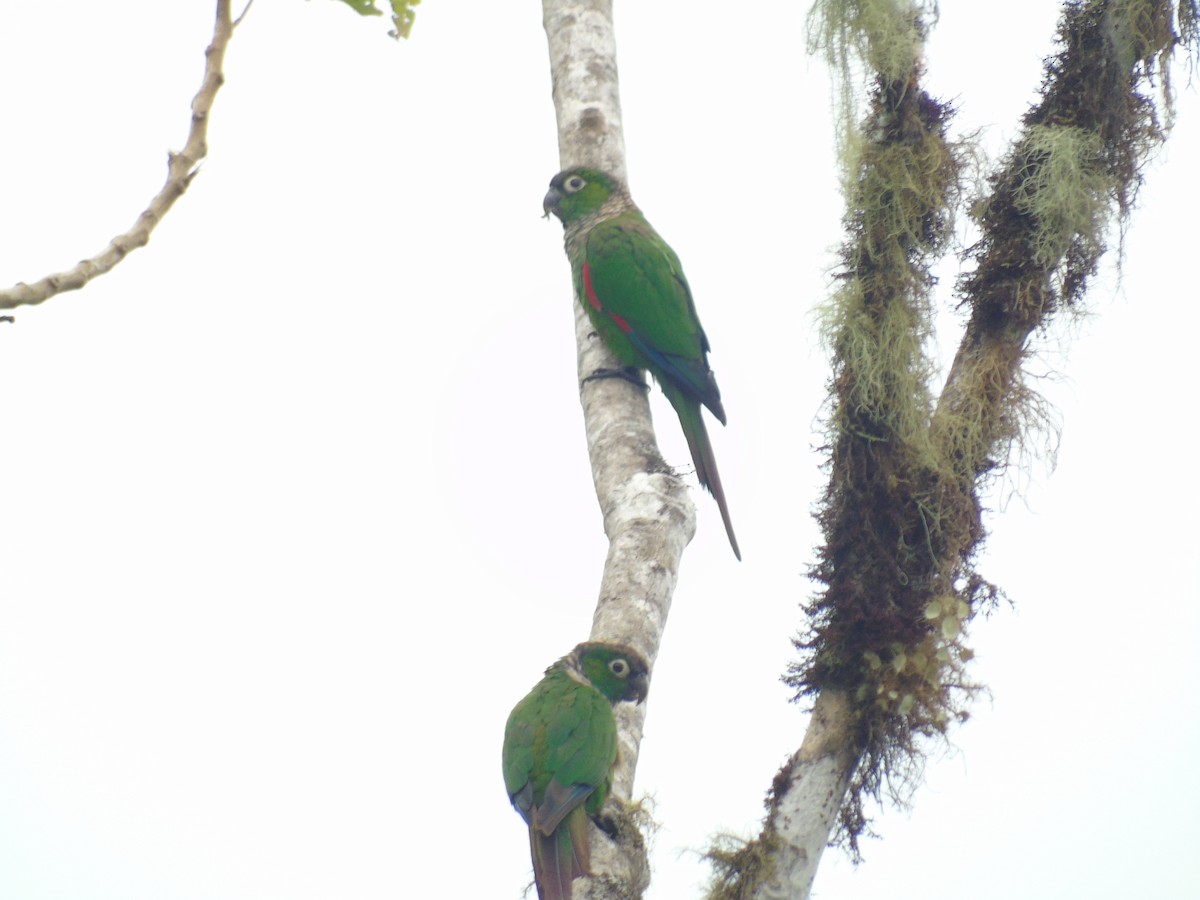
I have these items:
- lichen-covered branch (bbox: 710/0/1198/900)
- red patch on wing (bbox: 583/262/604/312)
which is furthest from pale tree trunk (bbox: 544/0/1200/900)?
red patch on wing (bbox: 583/262/604/312)

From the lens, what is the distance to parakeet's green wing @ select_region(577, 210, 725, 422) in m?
4.50

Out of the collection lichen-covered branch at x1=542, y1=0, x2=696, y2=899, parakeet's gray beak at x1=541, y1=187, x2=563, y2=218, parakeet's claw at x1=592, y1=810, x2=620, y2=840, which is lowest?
parakeet's claw at x1=592, y1=810, x2=620, y2=840

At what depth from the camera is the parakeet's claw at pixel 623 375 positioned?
160 inches

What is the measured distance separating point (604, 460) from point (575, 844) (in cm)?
106

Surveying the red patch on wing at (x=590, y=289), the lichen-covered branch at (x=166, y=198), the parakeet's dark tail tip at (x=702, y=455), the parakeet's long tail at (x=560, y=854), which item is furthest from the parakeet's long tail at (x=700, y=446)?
the lichen-covered branch at (x=166, y=198)

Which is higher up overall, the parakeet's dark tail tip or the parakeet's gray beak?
the parakeet's gray beak

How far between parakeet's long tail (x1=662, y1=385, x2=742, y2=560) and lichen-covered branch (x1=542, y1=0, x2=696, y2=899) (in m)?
0.35

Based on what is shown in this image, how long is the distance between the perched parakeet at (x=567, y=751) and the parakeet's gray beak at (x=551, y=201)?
1964mm

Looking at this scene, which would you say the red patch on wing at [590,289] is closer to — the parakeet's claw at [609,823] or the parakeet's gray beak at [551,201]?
the parakeet's gray beak at [551,201]

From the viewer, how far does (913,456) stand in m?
3.52

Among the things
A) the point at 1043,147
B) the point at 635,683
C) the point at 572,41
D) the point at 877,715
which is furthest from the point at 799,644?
the point at 572,41

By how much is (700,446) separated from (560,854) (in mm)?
1687

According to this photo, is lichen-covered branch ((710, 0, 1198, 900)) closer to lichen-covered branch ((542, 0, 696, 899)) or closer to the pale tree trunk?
the pale tree trunk

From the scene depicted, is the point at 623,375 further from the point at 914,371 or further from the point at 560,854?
the point at 560,854
